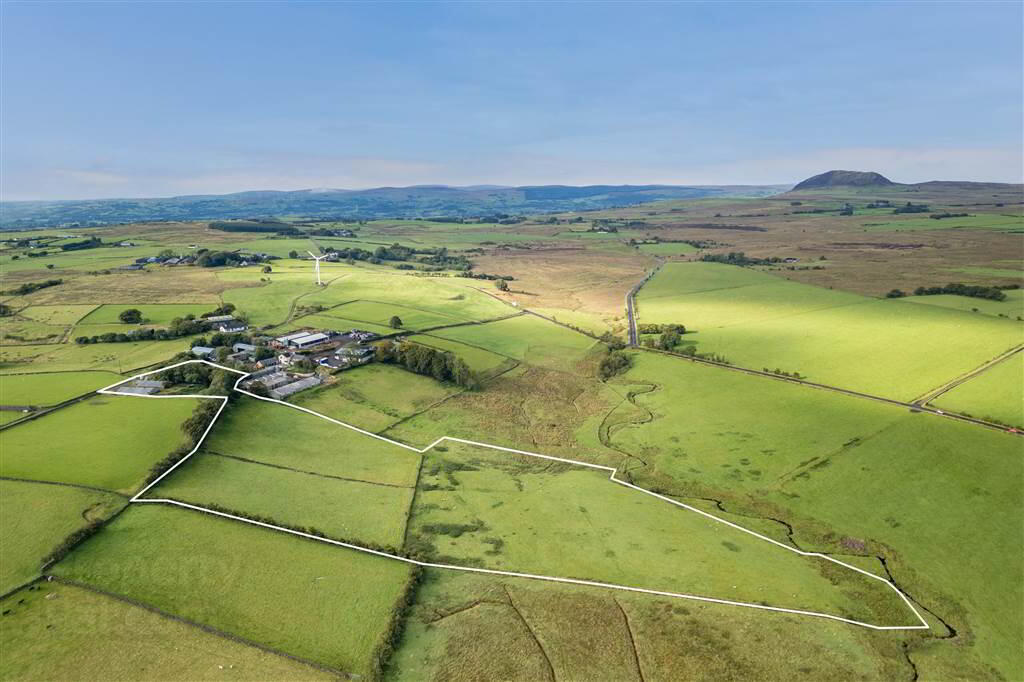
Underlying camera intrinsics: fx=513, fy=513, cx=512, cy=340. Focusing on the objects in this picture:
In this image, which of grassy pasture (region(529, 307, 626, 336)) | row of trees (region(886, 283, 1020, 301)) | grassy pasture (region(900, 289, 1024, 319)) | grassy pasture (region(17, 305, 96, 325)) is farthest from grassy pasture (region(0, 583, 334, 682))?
row of trees (region(886, 283, 1020, 301))

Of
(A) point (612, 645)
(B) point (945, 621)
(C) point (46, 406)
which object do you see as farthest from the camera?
(C) point (46, 406)

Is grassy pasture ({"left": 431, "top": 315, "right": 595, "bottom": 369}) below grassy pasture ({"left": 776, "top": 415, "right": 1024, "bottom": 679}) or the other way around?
the other way around

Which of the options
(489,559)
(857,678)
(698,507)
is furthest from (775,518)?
(489,559)

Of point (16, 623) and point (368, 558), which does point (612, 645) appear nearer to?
point (368, 558)

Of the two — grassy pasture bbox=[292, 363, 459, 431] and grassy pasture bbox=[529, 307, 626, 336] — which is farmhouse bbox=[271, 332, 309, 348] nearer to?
grassy pasture bbox=[292, 363, 459, 431]

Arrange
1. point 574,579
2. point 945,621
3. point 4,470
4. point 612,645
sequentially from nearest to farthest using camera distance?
point 612,645
point 945,621
point 574,579
point 4,470

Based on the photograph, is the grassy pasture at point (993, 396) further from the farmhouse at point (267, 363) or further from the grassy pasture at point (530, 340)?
the farmhouse at point (267, 363)

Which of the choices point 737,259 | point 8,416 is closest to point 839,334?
point 737,259
